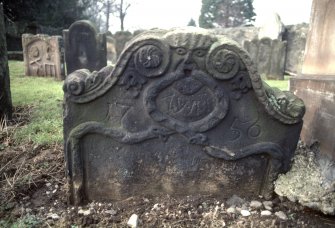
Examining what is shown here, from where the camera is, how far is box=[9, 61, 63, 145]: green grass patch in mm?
4308

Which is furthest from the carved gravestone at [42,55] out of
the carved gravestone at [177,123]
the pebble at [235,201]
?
the pebble at [235,201]

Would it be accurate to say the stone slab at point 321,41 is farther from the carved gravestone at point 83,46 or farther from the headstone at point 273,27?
the headstone at point 273,27

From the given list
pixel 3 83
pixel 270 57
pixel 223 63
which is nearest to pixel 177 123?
pixel 223 63

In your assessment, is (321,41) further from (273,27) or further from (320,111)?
(273,27)

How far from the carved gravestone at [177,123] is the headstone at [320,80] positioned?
21.5 inches

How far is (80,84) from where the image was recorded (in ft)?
8.29

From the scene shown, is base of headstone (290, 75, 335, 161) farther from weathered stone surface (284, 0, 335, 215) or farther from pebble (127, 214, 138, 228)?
pebble (127, 214, 138, 228)

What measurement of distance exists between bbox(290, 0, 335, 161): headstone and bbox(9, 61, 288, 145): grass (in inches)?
123

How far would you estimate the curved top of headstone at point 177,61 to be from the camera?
246 cm

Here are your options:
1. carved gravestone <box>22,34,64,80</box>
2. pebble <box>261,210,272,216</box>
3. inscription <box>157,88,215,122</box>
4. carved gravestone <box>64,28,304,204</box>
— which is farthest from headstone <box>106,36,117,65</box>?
pebble <box>261,210,272,216</box>

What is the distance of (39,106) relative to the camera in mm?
6070

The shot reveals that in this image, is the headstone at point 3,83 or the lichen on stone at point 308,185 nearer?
the lichen on stone at point 308,185

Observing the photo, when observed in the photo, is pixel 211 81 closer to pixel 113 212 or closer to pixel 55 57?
pixel 113 212

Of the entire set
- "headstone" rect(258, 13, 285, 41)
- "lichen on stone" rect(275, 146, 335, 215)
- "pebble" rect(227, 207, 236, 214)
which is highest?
"headstone" rect(258, 13, 285, 41)
